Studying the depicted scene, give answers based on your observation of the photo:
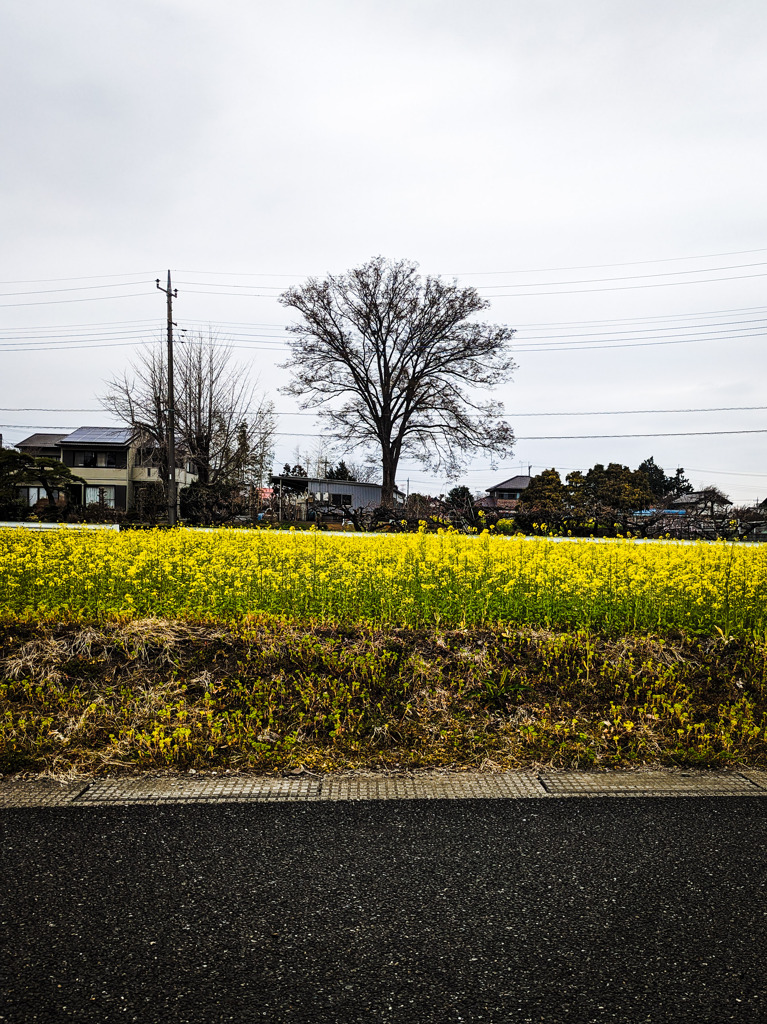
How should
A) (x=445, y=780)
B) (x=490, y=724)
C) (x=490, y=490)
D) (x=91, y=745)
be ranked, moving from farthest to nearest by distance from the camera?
(x=490, y=490) < (x=490, y=724) < (x=91, y=745) < (x=445, y=780)

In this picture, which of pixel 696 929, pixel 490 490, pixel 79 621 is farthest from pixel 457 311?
pixel 490 490

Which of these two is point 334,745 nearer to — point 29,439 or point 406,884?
point 406,884

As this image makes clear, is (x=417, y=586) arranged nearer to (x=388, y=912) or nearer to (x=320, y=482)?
(x=388, y=912)

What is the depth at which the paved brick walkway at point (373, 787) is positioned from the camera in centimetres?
331

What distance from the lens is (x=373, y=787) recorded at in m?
3.46

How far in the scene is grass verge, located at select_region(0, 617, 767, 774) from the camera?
3775 millimetres

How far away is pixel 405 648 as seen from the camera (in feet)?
15.8

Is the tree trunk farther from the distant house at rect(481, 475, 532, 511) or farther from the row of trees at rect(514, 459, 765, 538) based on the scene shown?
the distant house at rect(481, 475, 532, 511)

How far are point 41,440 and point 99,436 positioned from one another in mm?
13399

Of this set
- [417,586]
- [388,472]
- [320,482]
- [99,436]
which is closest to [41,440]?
[99,436]

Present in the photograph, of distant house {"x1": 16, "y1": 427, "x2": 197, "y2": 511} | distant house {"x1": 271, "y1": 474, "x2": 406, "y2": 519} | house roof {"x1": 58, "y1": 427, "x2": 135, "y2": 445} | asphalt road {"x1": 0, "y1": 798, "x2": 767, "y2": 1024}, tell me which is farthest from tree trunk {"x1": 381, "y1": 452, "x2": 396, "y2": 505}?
asphalt road {"x1": 0, "y1": 798, "x2": 767, "y2": 1024}

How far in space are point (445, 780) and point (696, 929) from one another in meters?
1.44

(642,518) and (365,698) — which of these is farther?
(642,518)

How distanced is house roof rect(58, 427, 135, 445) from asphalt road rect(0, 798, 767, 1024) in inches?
1870
